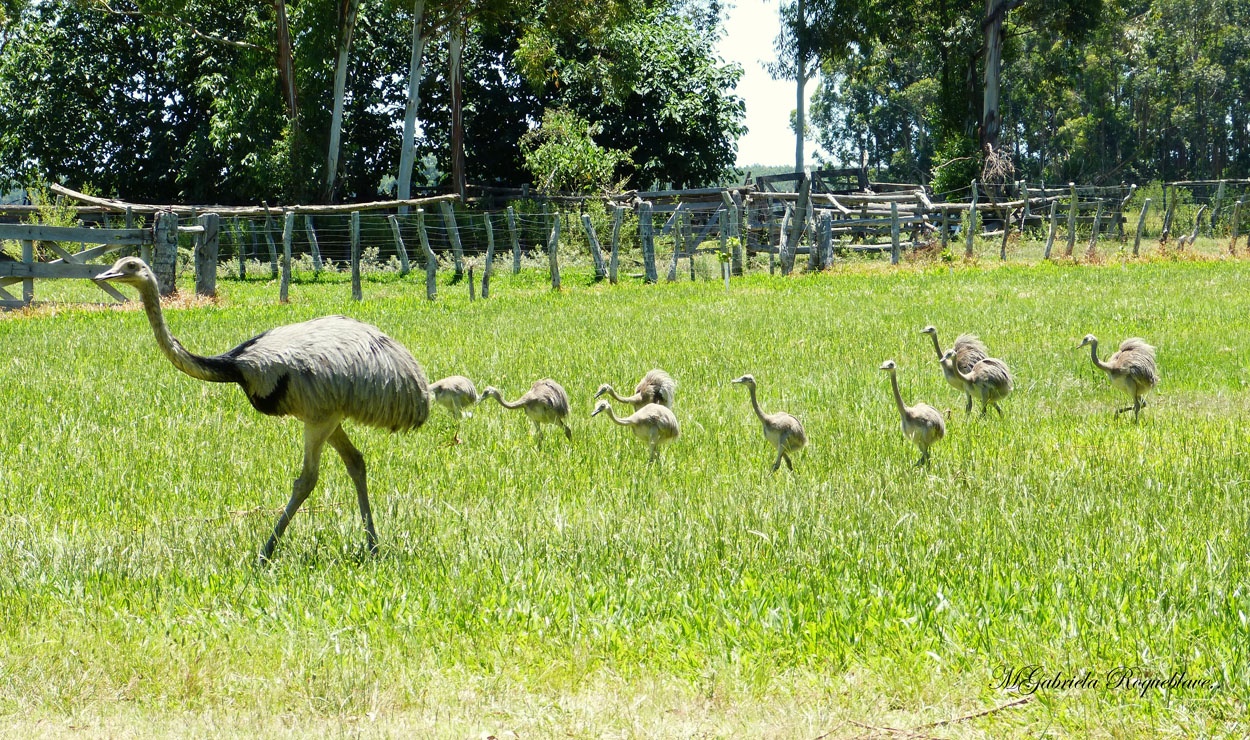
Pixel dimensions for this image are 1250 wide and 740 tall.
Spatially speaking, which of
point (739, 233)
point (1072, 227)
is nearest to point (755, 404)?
point (739, 233)

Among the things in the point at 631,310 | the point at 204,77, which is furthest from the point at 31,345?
the point at 204,77

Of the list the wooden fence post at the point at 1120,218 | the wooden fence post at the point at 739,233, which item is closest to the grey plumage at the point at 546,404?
the wooden fence post at the point at 739,233

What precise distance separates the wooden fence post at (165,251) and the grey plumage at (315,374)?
16464mm

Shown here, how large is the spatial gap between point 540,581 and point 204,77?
133 feet

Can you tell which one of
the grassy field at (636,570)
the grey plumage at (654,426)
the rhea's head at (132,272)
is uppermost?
the rhea's head at (132,272)

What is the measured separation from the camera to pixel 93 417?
35.4 ft

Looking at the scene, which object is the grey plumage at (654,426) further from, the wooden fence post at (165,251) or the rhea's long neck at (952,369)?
the wooden fence post at (165,251)

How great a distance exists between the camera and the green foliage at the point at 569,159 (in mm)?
38250

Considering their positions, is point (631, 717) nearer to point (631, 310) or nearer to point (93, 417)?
point (93, 417)

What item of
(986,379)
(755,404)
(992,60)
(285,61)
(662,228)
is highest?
(992,60)

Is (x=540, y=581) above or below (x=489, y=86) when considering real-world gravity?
below

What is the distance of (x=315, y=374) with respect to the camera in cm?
640

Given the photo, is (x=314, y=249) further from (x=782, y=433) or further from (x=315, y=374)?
(x=315, y=374)

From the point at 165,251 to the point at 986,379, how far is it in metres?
16.4
